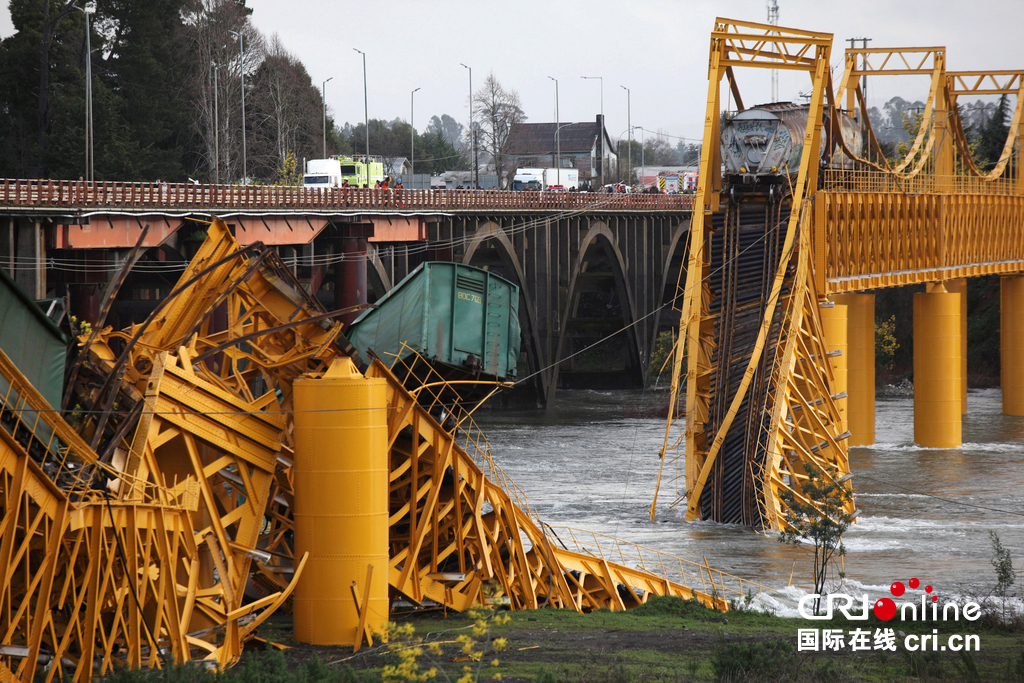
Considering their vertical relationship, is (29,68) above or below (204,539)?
above

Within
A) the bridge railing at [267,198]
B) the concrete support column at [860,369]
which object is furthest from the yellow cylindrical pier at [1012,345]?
the bridge railing at [267,198]

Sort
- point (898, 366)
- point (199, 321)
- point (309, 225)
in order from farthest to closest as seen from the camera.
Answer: point (898, 366), point (309, 225), point (199, 321)

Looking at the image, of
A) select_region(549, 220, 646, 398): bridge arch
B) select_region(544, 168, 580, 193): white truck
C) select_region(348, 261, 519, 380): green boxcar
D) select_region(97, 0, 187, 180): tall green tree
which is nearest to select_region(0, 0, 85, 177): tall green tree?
select_region(97, 0, 187, 180): tall green tree

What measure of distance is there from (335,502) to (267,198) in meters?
35.6

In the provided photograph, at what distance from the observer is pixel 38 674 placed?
15.7 meters

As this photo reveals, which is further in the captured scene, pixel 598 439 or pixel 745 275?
pixel 598 439

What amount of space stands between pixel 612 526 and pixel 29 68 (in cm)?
→ 5757

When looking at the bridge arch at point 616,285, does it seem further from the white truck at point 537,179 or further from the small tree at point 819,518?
the small tree at point 819,518

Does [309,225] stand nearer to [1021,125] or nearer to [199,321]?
[199,321]

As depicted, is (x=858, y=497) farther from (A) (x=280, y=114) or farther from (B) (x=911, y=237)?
(A) (x=280, y=114)

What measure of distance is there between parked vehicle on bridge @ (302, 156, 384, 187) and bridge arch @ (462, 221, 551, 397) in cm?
1106

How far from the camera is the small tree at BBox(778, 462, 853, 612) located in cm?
2553

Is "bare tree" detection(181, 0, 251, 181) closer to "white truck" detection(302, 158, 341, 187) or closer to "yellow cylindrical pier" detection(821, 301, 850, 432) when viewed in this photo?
"white truck" detection(302, 158, 341, 187)

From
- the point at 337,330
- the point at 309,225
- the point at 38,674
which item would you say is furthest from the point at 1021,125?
the point at 38,674
